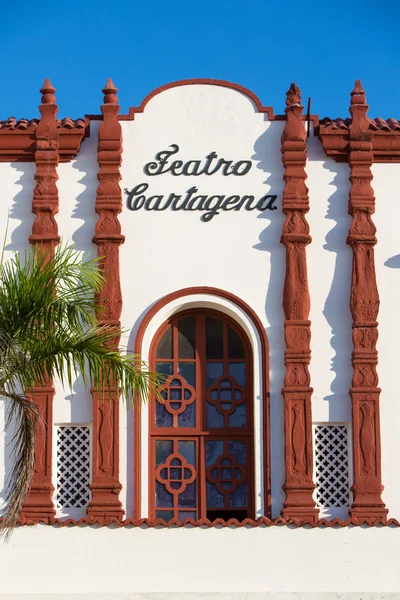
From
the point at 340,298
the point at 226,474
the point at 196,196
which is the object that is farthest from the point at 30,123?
the point at 226,474

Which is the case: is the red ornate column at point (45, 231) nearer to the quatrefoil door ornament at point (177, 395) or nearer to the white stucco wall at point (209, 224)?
the white stucco wall at point (209, 224)

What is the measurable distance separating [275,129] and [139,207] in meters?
2.57

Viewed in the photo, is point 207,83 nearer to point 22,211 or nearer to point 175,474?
point 22,211

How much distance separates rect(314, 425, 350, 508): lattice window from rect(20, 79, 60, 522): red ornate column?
410cm

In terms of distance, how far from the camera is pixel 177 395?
18250mm

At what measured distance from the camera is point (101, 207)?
18.4 meters

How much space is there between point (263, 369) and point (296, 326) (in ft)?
2.76

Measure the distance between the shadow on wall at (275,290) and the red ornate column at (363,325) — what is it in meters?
1.12

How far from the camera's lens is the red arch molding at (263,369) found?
1758 centimetres
